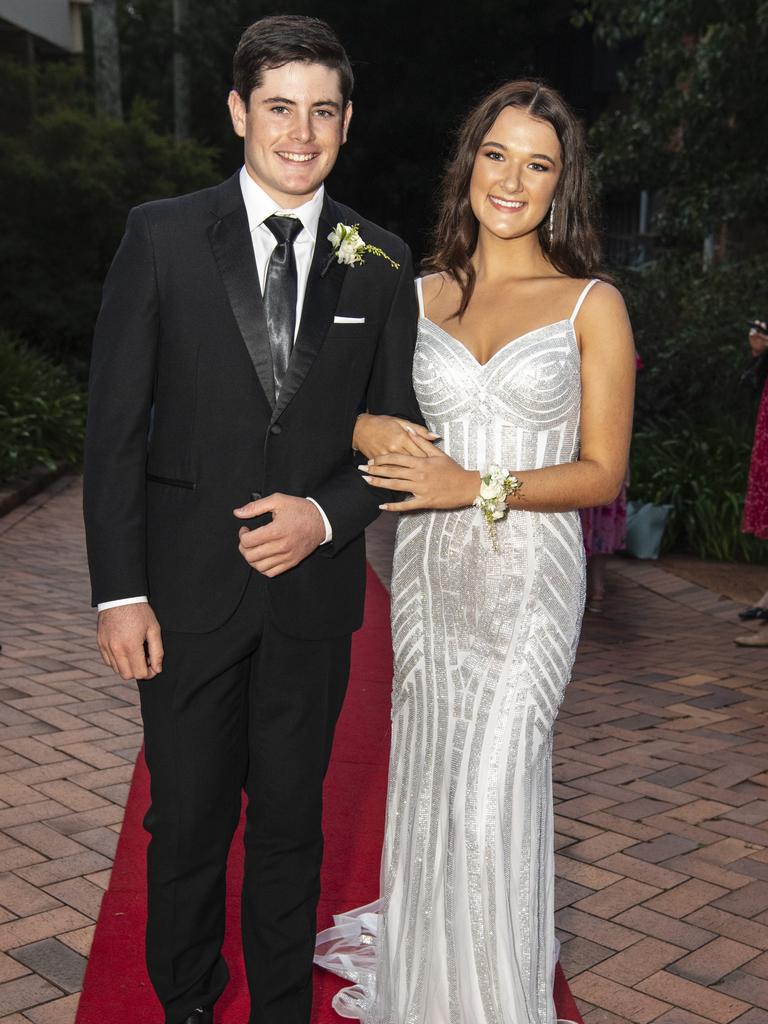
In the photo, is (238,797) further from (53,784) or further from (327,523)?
(53,784)

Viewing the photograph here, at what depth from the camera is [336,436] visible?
267 cm

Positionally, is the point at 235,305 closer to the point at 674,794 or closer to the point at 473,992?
the point at 473,992

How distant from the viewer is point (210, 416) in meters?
2.53

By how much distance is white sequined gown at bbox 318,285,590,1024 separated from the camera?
286cm

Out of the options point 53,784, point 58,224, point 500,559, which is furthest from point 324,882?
point 58,224

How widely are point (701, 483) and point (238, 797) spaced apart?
8.42 meters

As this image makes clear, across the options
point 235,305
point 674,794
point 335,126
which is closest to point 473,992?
point 235,305

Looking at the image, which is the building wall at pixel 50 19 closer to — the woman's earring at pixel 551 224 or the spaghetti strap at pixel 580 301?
the woman's earring at pixel 551 224

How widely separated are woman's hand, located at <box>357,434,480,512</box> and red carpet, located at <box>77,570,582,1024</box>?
1.36m

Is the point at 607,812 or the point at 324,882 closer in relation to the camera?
the point at 324,882

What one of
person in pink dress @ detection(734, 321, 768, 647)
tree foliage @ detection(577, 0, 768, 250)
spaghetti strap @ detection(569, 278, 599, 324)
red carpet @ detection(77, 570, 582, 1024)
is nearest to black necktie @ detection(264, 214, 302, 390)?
spaghetti strap @ detection(569, 278, 599, 324)

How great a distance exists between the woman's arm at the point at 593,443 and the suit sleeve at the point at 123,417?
1.92ft

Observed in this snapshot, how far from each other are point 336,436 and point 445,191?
91 centimetres

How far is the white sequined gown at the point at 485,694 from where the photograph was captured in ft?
9.38
